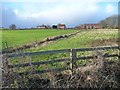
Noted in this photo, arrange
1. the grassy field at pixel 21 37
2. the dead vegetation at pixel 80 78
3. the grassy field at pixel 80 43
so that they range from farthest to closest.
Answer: the grassy field at pixel 21 37
the grassy field at pixel 80 43
the dead vegetation at pixel 80 78

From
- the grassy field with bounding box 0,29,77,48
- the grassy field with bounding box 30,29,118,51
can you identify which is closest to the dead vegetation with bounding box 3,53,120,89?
the grassy field with bounding box 30,29,118,51

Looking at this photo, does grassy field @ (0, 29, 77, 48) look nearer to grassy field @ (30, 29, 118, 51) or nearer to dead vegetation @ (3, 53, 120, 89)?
grassy field @ (30, 29, 118, 51)

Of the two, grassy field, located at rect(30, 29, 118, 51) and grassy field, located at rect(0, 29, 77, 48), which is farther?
grassy field, located at rect(0, 29, 77, 48)

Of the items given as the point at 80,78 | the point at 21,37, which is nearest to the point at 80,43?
the point at 21,37

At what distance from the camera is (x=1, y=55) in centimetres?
1130

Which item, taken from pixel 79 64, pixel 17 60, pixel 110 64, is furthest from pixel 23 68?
pixel 110 64

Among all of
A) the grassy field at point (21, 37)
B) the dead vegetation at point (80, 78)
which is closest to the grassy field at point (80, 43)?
the grassy field at point (21, 37)

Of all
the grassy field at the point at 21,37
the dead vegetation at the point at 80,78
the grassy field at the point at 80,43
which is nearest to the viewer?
the dead vegetation at the point at 80,78

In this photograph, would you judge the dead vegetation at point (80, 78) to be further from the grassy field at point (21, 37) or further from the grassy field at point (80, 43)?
the grassy field at point (21, 37)

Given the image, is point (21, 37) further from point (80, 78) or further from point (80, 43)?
point (80, 78)

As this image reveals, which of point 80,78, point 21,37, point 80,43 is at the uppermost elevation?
point 80,78

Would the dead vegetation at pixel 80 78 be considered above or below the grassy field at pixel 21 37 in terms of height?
above

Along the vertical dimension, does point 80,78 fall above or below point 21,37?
above

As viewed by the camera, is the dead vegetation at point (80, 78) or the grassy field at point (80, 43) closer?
the dead vegetation at point (80, 78)
